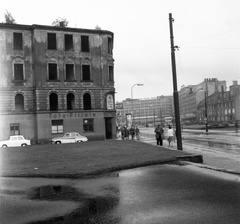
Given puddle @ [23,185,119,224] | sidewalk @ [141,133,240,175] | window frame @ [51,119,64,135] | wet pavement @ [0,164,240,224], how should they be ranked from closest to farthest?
wet pavement @ [0,164,240,224], puddle @ [23,185,119,224], sidewalk @ [141,133,240,175], window frame @ [51,119,64,135]

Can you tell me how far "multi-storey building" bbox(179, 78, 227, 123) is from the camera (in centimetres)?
12544

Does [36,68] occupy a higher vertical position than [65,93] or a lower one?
higher

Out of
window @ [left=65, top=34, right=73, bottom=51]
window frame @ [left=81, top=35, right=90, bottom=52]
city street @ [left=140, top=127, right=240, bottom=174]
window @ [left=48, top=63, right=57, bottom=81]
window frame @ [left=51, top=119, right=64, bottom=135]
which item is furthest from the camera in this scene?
window frame @ [left=81, top=35, right=90, bottom=52]

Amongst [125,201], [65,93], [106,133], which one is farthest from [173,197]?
[106,133]

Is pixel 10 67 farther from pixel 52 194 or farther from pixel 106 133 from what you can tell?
pixel 52 194

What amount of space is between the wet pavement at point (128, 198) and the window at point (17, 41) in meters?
31.1

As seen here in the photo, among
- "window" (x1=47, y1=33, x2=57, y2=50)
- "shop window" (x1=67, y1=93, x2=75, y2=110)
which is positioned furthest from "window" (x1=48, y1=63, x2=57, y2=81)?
"shop window" (x1=67, y1=93, x2=75, y2=110)

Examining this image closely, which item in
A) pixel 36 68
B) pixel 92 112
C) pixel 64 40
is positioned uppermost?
pixel 64 40

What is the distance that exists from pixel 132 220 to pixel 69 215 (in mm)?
1306

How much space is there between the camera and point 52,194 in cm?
755

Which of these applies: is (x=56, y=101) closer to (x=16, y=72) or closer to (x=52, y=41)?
(x=16, y=72)

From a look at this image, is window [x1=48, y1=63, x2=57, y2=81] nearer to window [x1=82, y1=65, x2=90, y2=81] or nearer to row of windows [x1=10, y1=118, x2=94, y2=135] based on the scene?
window [x1=82, y1=65, x2=90, y2=81]

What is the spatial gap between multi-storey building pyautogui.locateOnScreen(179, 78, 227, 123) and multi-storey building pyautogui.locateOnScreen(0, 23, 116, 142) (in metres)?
85.3

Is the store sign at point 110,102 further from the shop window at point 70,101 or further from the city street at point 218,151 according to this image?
the city street at point 218,151
